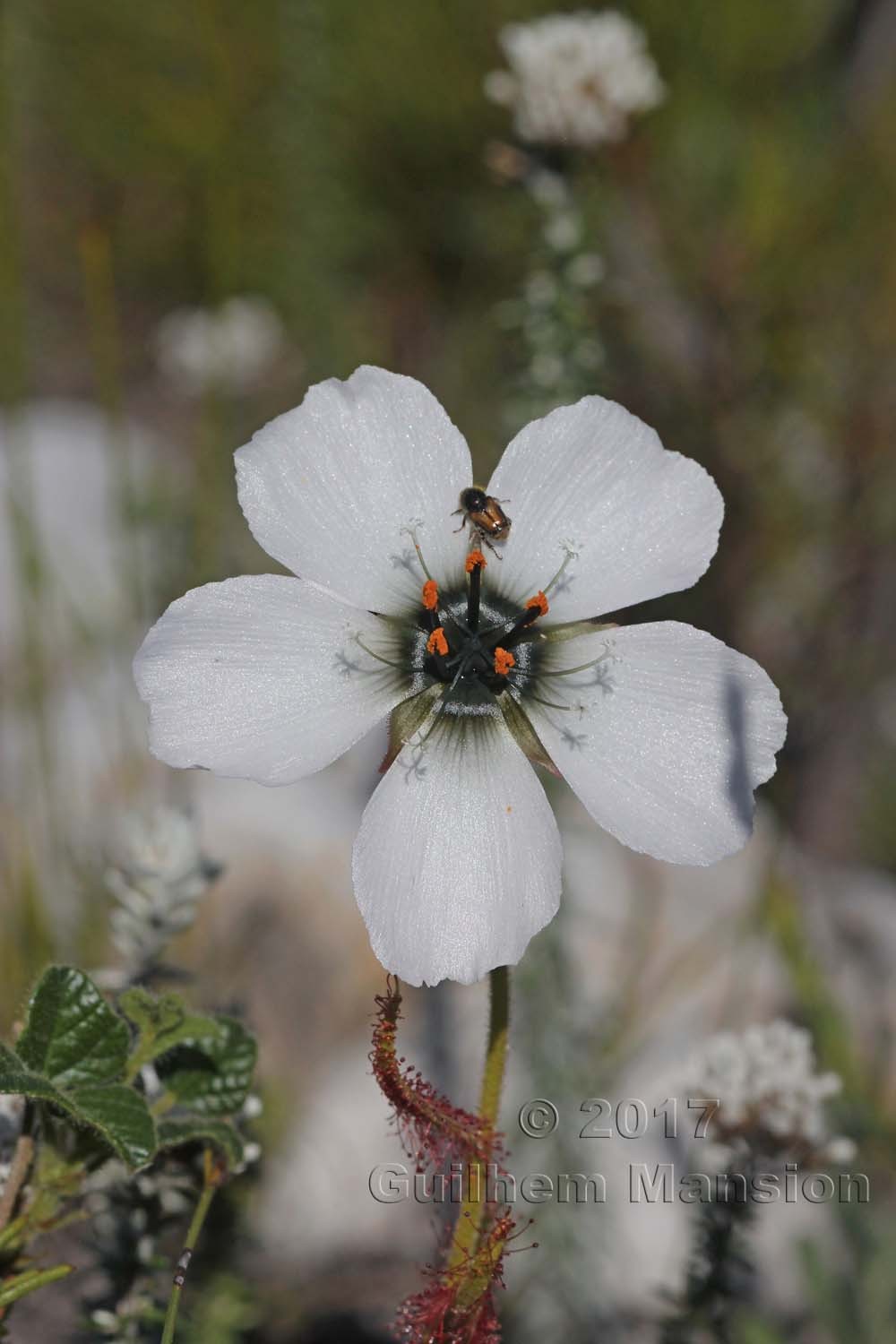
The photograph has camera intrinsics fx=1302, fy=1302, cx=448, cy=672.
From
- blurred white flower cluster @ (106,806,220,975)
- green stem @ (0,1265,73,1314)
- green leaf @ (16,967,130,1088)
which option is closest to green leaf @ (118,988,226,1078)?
green leaf @ (16,967,130,1088)

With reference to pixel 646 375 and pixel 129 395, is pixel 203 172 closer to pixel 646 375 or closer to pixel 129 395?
pixel 129 395

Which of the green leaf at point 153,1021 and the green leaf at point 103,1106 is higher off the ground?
the green leaf at point 153,1021

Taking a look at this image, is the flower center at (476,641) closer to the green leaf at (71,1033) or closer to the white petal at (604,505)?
the white petal at (604,505)

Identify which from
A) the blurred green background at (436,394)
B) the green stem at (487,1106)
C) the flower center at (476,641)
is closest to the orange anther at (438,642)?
the flower center at (476,641)

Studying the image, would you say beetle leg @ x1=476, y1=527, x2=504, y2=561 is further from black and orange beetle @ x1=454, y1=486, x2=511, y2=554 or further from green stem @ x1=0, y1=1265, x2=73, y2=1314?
green stem @ x1=0, y1=1265, x2=73, y2=1314

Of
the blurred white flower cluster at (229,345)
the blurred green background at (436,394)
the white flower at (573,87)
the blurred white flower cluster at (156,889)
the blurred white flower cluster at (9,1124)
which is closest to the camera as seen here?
the blurred white flower cluster at (9,1124)
